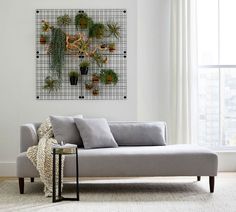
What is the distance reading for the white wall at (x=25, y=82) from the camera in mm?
7211

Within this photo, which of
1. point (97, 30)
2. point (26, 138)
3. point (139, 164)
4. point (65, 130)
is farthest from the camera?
Answer: point (97, 30)

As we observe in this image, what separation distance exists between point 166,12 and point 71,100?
1785mm

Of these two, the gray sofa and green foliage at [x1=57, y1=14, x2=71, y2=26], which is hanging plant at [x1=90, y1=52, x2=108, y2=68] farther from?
the gray sofa

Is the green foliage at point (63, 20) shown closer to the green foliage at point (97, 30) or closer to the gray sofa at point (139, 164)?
the green foliage at point (97, 30)

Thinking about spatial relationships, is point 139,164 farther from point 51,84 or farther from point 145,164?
point 51,84

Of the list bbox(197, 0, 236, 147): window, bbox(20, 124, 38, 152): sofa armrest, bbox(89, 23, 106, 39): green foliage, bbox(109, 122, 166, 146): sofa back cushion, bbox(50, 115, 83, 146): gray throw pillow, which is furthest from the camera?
bbox(197, 0, 236, 147): window

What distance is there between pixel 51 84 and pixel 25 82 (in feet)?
1.18

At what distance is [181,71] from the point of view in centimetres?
718

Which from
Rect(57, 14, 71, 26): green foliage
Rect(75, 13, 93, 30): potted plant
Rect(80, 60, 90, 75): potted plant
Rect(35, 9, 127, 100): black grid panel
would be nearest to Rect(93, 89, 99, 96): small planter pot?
Rect(35, 9, 127, 100): black grid panel

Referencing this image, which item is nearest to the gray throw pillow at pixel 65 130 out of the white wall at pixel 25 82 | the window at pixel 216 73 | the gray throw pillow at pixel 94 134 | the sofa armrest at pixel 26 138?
the gray throw pillow at pixel 94 134

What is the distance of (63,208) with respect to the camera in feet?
15.6

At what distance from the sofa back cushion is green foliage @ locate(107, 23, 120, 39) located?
4.79 feet

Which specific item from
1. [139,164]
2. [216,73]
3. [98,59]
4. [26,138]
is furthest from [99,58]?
[139,164]

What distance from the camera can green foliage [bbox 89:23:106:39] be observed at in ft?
23.4
